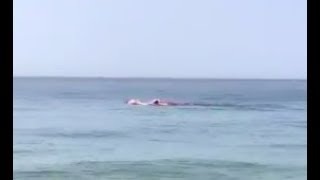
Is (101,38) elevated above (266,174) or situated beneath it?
elevated above

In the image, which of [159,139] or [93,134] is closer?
[159,139]

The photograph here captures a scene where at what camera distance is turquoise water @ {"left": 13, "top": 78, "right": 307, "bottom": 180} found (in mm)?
7039

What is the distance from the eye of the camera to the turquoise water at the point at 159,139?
277 inches

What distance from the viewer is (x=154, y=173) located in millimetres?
6930

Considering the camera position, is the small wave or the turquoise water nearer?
the turquoise water

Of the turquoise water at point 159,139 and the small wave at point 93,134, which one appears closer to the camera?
the turquoise water at point 159,139

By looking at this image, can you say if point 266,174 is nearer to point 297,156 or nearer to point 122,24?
point 297,156

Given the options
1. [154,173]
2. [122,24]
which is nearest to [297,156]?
[154,173]

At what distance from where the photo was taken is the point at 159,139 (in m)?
9.29

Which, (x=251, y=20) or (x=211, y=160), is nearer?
(x=211, y=160)

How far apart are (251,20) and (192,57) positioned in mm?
2242

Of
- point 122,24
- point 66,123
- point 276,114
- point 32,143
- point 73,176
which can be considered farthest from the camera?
point 122,24
